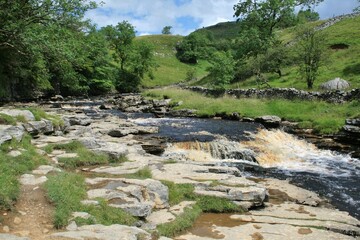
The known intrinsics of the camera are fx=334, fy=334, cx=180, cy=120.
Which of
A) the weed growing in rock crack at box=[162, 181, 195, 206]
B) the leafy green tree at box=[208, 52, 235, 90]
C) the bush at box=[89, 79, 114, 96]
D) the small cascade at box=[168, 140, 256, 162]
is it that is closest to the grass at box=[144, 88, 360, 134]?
the small cascade at box=[168, 140, 256, 162]

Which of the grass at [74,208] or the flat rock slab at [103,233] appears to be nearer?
the flat rock slab at [103,233]

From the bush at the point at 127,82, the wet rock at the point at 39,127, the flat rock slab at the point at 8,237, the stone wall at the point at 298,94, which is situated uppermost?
the bush at the point at 127,82

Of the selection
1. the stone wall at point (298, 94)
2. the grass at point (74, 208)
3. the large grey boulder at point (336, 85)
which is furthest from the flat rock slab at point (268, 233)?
the large grey boulder at point (336, 85)

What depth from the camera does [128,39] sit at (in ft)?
295

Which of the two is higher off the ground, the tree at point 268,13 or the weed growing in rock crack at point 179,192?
the tree at point 268,13

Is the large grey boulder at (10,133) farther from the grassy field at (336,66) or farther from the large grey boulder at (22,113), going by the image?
the grassy field at (336,66)

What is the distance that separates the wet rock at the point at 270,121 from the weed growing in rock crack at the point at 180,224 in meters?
22.2

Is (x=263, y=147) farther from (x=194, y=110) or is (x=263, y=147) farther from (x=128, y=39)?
(x=128, y=39)

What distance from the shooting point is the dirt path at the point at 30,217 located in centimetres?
860

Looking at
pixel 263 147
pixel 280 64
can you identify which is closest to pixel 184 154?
pixel 263 147

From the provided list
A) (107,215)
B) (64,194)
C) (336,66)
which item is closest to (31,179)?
(64,194)

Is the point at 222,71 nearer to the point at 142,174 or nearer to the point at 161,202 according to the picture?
the point at 142,174

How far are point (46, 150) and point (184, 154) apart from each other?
30.4ft

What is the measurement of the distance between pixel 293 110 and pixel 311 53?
467 inches
